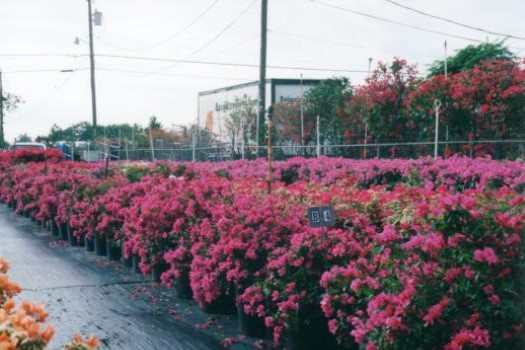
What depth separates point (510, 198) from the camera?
442 cm

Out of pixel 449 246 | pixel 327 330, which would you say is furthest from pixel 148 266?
pixel 449 246

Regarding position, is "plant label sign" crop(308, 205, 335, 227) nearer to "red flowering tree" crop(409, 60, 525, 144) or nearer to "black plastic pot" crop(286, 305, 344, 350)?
"black plastic pot" crop(286, 305, 344, 350)

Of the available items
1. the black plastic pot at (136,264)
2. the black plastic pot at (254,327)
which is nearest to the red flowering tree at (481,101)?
the black plastic pot at (136,264)

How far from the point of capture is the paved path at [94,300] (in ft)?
20.6

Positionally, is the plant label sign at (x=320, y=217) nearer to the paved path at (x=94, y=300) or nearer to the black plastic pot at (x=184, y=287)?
the paved path at (x=94, y=300)

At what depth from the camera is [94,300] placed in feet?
25.6

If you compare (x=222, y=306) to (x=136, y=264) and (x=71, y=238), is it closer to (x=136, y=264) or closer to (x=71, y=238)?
(x=136, y=264)

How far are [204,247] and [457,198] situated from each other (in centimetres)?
336

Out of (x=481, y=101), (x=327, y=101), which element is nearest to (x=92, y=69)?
(x=327, y=101)

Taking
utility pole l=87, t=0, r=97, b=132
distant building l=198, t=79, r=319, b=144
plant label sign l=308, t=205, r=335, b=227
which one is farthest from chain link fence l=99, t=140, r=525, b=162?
utility pole l=87, t=0, r=97, b=132

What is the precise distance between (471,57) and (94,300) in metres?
21.1

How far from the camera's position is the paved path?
627 cm

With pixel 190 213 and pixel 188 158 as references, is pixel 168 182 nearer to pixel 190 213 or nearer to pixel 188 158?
pixel 190 213

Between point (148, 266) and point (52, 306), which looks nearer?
point (52, 306)
